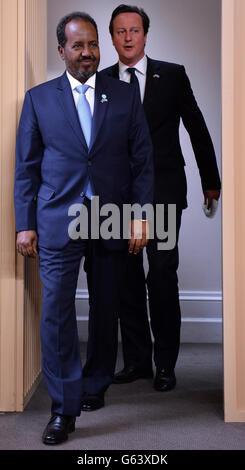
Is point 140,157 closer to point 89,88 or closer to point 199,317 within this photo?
point 89,88

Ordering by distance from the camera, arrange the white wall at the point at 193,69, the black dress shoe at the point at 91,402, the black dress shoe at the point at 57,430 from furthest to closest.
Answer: the white wall at the point at 193,69 < the black dress shoe at the point at 91,402 < the black dress shoe at the point at 57,430

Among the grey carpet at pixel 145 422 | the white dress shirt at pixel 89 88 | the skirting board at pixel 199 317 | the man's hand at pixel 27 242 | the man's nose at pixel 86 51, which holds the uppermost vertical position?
the man's nose at pixel 86 51

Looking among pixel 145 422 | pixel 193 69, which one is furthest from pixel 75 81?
→ pixel 193 69

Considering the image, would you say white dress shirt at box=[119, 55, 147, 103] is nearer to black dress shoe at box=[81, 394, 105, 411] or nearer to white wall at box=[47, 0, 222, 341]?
white wall at box=[47, 0, 222, 341]

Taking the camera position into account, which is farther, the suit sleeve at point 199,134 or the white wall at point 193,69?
the white wall at point 193,69

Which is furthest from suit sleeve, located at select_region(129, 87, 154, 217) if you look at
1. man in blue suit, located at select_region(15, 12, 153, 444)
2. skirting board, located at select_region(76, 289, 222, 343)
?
skirting board, located at select_region(76, 289, 222, 343)

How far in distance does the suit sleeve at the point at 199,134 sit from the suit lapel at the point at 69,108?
73 cm

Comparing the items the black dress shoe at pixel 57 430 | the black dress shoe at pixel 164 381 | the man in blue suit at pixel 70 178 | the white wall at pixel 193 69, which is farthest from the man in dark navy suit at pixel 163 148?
the white wall at pixel 193 69

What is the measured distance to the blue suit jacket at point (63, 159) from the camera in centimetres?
217

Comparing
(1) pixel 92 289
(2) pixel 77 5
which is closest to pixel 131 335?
(1) pixel 92 289

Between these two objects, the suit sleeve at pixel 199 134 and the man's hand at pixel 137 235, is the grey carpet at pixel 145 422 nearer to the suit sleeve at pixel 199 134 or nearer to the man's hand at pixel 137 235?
the man's hand at pixel 137 235

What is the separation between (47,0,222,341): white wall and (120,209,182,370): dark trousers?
0.85 meters

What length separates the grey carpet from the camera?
2.05m

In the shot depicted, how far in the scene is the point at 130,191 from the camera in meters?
2.32
